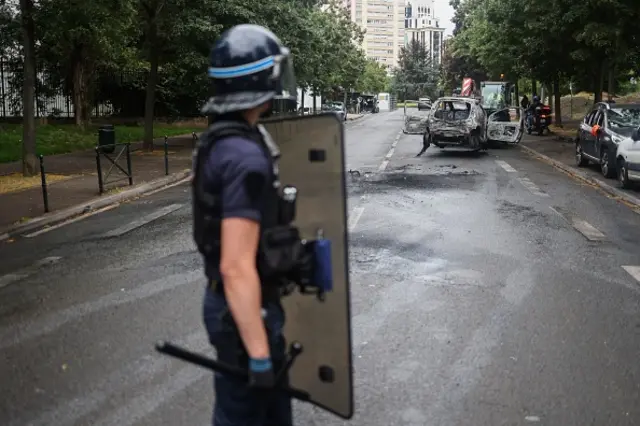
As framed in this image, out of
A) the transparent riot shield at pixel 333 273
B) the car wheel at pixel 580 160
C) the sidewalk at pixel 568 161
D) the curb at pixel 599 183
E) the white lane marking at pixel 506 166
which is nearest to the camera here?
the transparent riot shield at pixel 333 273

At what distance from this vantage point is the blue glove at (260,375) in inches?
95.1

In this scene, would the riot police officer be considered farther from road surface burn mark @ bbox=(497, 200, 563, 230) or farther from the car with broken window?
the car with broken window

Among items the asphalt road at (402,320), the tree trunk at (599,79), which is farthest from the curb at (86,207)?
the tree trunk at (599,79)

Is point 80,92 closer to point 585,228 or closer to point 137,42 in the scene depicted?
point 137,42

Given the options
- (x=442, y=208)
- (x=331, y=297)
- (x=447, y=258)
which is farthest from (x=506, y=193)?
(x=331, y=297)

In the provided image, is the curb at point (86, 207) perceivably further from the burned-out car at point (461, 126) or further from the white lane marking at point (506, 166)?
the burned-out car at point (461, 126)

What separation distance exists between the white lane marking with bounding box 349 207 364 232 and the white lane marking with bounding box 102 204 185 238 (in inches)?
123

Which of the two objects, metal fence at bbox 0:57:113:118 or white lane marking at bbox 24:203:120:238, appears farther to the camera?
metal fence at bbox 0:57:113:118

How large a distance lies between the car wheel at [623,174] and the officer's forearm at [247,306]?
13.7 meters

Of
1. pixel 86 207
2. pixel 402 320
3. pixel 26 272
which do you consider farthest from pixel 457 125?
pixel 402 320

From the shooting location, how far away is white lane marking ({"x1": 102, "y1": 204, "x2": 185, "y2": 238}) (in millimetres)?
10469

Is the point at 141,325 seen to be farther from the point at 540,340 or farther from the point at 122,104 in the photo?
the point at 122,104

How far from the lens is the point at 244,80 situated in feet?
8.42

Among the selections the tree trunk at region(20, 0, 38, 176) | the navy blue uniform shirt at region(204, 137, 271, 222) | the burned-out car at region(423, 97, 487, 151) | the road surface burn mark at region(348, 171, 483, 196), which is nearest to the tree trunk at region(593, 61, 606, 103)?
the burned-out car at region(423, 97, 487, 151)
